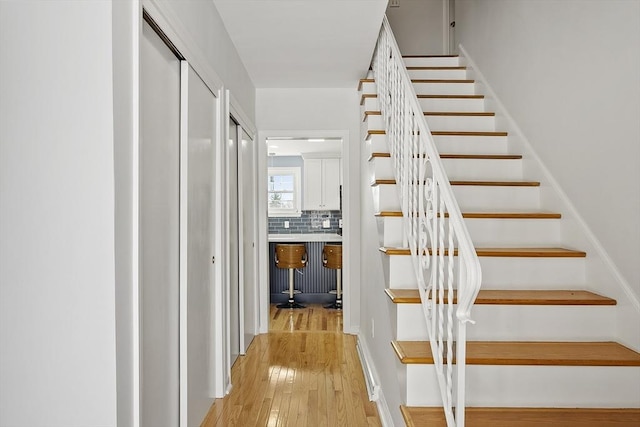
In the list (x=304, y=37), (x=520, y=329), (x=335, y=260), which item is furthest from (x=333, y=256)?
(x=520, y=329)

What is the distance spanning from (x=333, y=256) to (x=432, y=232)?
380cm

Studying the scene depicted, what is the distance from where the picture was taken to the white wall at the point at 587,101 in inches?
75.2

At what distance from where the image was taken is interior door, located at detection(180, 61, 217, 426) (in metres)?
2.17

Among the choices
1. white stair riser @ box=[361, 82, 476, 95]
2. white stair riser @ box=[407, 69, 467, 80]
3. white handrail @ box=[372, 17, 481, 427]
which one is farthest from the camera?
white stair riser @ box=[407, 69, 467, 80]

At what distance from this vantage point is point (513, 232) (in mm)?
2520

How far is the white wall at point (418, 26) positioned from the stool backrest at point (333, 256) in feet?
8.11

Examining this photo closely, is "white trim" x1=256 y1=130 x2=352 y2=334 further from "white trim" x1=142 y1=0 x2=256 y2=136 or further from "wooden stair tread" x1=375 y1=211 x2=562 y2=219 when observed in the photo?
"wooden stair tread" x1=375 y1=211 x2=562 y2=219

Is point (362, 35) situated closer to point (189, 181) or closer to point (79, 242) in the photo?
point (189, 181)

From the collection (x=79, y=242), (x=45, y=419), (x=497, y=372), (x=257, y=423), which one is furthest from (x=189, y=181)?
(x=497, y=372)

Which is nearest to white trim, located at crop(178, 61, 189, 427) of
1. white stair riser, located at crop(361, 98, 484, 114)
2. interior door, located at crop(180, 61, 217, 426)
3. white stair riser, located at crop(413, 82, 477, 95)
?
interior door, located at crop(180, 61, 217, 426)

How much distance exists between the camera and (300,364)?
3.49m

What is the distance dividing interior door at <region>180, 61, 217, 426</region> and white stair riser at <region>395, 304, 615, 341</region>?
1060 millimetres

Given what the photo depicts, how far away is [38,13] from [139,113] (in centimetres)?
38

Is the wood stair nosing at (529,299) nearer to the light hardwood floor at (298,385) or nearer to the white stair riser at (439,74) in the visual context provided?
the light hardwood floor at (298,385)
